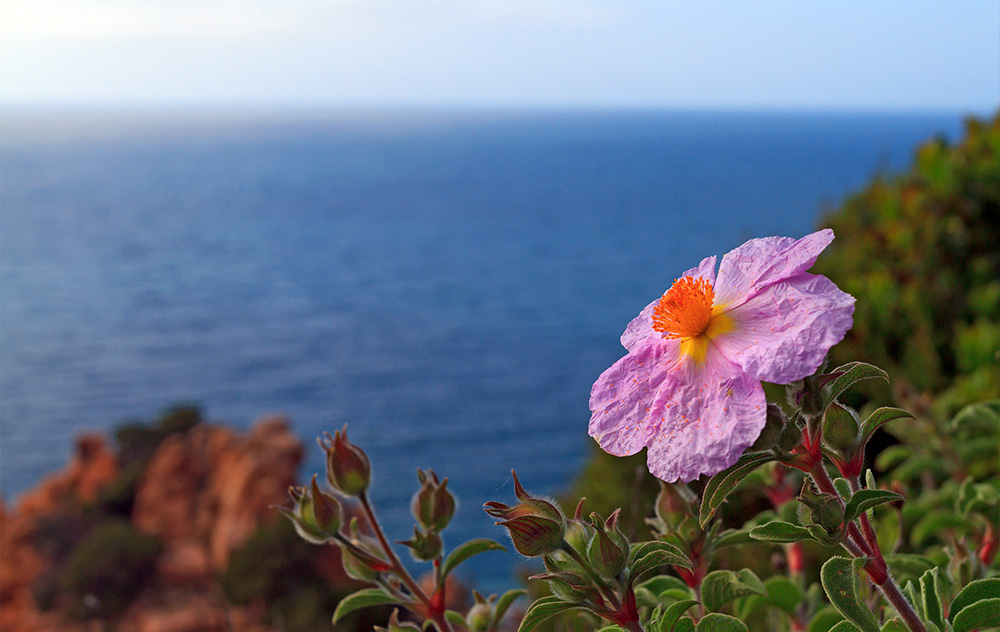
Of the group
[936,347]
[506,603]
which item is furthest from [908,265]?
[506,603]

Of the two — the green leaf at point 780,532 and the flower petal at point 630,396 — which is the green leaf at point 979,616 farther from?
the flower petal at point 630,396

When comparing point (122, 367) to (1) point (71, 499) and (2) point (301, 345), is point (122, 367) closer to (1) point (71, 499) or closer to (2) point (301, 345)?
(2) point (301, 345)

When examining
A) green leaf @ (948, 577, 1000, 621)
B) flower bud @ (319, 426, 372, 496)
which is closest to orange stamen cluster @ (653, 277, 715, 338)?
green leaf @ (948, 577, 1000, 621)

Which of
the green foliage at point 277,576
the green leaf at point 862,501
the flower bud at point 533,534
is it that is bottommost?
the green foliage at point 277,576

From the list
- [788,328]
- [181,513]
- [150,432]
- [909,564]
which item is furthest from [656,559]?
[150,432]

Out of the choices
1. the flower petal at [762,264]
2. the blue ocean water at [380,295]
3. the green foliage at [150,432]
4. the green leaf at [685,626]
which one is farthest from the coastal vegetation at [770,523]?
the green foliage at [150,432]

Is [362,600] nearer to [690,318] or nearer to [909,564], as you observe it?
[690,318]
